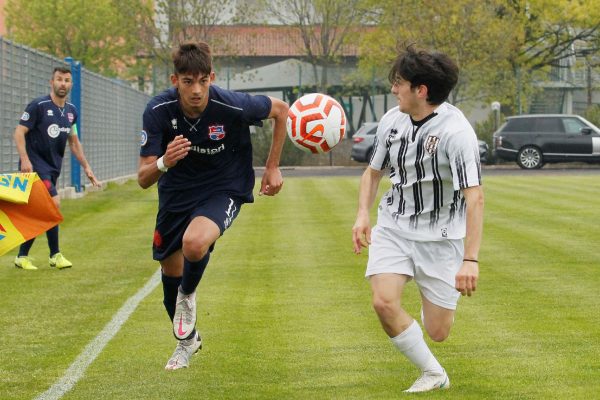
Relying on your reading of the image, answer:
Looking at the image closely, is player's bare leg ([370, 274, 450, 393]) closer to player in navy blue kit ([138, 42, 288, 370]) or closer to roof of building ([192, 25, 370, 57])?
player in navy blue kit ([138, 42, 288, 370])

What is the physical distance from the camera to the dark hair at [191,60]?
7.28 meters

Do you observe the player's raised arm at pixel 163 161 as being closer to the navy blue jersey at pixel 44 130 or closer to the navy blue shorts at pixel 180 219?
the navy blue shorts at pixel 180 219

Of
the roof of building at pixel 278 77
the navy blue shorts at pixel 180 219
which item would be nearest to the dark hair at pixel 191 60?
the navy blue shorts at pixel 180 219

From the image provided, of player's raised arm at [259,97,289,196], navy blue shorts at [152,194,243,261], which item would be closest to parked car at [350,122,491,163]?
player's raised arm at [259,97,289,196]

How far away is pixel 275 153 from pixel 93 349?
1.75 metres

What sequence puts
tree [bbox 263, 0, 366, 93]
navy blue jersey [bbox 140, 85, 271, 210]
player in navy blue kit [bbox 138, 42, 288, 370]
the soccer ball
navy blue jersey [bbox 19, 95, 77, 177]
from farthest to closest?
tree [bbox 263, 0, 366, 93] → navy blue jersey [bbox 19, 95, 77, 177] → the soccer ball → navy blue jersey [bbox 140, 85, 271, 210] → player in navy blue kit [bbox 138, 42, 288, 370]

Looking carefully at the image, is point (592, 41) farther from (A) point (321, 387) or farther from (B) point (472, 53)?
(A) point (321, 387)

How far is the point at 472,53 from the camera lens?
2031 inches

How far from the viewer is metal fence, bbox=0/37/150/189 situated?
2019 cm

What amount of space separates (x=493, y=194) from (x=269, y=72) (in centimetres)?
3109

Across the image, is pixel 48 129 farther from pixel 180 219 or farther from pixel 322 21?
pixel 322 21

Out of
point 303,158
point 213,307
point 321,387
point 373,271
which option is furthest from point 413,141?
point 303,158

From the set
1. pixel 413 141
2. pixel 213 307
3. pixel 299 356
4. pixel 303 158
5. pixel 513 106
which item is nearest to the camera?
pixel 413 141

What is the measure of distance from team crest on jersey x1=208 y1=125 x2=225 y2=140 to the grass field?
4.47 feet
